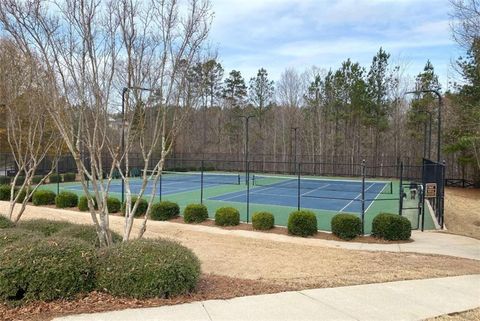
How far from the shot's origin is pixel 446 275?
7070 millimetres

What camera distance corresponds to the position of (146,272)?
4.96 m

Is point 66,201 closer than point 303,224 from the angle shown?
No

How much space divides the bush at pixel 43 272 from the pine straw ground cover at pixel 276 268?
158 mm

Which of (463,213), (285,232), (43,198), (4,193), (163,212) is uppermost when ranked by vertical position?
(4,193)

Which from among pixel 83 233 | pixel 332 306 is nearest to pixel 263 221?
pixel 83 233

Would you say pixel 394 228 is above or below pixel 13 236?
below

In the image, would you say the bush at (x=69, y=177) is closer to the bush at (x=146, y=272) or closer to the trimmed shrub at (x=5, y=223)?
the trimmed shrub at (x=5, y=223)

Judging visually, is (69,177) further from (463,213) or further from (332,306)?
(332,306)

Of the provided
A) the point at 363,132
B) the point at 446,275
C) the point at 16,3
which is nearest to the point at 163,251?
the point at 16,3

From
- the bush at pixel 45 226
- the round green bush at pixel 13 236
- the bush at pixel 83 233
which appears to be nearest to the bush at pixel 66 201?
the bush at pixel 45 226

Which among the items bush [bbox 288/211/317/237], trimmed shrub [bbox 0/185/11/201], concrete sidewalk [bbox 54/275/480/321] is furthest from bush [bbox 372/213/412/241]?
trimmed shrub [bbox 0/185/11/201]

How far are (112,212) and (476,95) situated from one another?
16.9 meters

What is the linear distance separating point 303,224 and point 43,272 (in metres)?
9.60

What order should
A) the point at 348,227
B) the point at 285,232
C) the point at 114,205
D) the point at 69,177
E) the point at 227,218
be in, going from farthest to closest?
1. the point at 69,177
2. the point at 114,205
3. the point at 227,218
4. the point at 285,232
5. the point at 348,227
